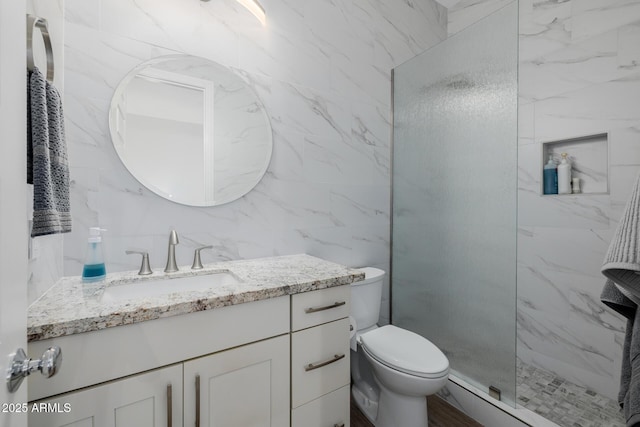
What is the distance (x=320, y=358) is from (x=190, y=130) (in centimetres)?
118

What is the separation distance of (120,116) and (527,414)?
233 cm

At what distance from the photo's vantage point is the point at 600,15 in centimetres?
164

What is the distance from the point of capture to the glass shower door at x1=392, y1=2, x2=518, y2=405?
4.55 ft

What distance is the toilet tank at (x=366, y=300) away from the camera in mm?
1667

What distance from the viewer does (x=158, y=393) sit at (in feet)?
2.71

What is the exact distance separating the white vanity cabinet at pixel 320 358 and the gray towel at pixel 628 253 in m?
0.82

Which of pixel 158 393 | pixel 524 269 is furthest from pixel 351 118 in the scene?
pixel 158 393

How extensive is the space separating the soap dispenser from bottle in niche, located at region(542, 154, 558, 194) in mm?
2467

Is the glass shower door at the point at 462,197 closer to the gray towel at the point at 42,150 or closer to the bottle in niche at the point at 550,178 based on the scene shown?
the bottle in niche at the point at 550,178

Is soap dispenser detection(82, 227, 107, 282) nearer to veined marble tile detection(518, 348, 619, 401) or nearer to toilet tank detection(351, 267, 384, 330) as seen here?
toilet tank detection(351, 267, 384, 330)

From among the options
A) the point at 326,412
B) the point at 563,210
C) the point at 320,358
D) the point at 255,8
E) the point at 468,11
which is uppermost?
the point at 468,11

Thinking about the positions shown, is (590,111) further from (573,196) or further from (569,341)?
(569,341)

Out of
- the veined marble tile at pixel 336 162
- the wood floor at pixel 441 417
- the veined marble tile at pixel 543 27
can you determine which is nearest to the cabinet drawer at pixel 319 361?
the wood floor at pixel 441 417

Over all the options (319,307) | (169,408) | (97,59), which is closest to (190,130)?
(97,59)
